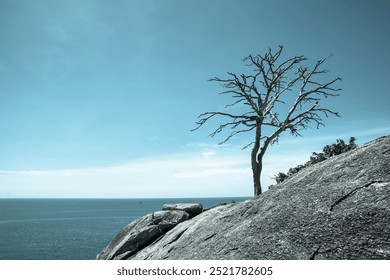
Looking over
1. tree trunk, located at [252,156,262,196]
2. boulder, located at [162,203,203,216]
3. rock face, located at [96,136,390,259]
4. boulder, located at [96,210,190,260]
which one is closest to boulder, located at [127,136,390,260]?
rock face, located at [96,136,390,259]

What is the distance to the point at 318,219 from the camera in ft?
22.6

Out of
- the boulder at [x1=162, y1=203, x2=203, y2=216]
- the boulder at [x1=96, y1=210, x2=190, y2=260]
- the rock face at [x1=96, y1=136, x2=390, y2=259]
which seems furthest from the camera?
the boulder at [x1=162, y1=203, x2=203, y2=216]

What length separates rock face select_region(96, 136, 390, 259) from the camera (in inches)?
236

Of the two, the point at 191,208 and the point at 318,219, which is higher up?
the point at 318,219

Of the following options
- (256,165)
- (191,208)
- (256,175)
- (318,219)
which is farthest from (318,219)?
(191,208)

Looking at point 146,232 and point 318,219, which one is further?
point 146,232

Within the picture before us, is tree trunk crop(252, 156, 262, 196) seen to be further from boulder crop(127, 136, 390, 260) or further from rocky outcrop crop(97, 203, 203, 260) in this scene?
rocky outcrop crop(97, 203, 203, 260)

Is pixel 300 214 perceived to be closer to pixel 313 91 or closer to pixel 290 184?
pixel 290 184

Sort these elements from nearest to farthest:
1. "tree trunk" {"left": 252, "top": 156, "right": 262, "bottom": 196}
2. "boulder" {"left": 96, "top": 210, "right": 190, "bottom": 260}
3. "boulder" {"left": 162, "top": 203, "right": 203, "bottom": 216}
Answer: "tree trunk" {"left": 252, "top": 156, "right": 262, "bottom": 196}, "boulder" {"left": 96, "top": 210, "right": 190, "bottom": 260}, "boulder" {"left": 162, "top": 203, "right": 203, "bottom": 216}

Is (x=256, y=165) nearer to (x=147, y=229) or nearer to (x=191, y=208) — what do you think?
(x=191, y=208)

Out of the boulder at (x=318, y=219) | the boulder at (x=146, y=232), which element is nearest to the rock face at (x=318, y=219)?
the boulder at (x=318, y=219)

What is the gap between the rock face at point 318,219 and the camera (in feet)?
19.6
